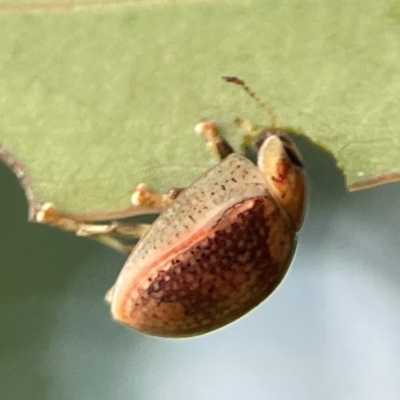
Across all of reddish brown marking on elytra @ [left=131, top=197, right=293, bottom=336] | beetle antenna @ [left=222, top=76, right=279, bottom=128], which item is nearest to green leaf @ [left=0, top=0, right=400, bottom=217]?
beetle antenna @ [left=222, top=76, right=279, bottom=128]

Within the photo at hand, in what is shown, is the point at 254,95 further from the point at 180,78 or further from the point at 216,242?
the point at 216,242

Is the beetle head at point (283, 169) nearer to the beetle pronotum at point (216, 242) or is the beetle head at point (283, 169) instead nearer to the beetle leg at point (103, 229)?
the beetle pronotum at point (216, 242)

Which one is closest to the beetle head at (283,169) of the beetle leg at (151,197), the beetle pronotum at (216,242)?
the beetle pronotum at (216,242)

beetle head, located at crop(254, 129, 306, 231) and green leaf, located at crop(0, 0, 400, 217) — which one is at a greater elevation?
green leaf, located at crop(0, 0, 400, 217)

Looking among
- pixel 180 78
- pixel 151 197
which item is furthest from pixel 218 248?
pixel 180 78

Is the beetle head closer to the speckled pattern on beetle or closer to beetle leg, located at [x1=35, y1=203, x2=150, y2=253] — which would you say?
the speckled pattern on beetle
